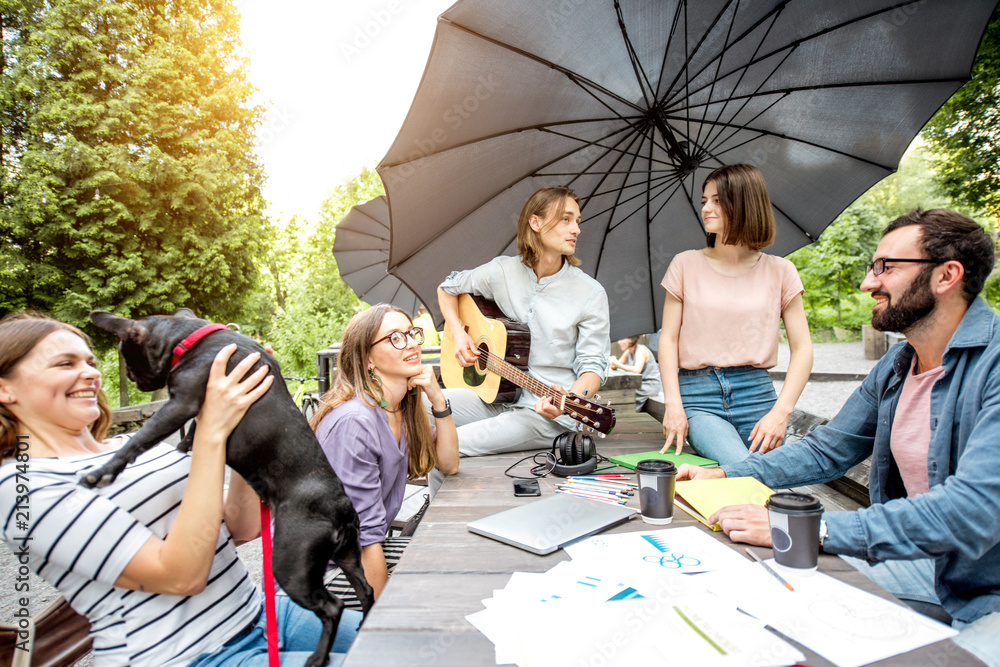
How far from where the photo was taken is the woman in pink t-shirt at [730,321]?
9.22 feet

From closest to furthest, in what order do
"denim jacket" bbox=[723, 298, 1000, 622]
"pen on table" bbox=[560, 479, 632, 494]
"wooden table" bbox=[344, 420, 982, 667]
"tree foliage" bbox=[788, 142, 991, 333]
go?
1. "wooden table" bbox=[344, 420, 982, 667]
2. "denim jacket" bbox=[723, 298, 1000, 622]
3. "pen on table" bbox=[560, 479, 632, 494]
4. "tree foliage" bbox=[788, 142, 991, 333]

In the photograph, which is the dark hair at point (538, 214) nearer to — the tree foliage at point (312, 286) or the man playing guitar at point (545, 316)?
the man playing guitar at point (545, 316)

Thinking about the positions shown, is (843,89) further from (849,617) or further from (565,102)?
(849,617)

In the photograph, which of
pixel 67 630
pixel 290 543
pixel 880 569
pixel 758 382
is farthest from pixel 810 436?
pixel 67 630

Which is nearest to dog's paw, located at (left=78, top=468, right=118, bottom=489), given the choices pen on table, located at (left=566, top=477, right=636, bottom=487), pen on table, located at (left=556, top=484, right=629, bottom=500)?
pen on table, located at (left=556, top=484, right=629, bottom=500)

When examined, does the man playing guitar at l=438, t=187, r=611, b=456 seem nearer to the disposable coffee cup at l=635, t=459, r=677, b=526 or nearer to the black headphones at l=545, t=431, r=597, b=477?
the black headphones at l=545, t=431, r=597, b=477

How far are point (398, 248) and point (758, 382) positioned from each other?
2.24m

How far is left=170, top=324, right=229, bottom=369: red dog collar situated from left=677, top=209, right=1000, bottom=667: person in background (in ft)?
4.65

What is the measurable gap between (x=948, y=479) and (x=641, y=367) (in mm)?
5468

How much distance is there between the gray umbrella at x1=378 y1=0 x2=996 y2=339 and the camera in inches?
105

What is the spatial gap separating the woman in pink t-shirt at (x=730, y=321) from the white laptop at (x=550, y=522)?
1130mm

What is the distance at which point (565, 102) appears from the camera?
2992 mm

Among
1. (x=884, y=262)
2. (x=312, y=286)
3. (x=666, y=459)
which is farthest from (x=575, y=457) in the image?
(x=312, y=286)

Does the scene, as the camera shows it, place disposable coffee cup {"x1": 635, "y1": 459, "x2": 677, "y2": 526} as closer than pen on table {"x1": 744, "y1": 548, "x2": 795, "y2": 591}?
No
